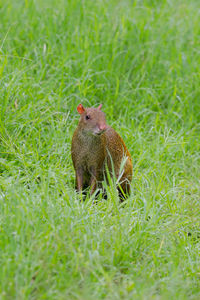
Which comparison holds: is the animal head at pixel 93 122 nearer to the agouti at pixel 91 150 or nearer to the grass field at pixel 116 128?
the agouti at pixel 91 150

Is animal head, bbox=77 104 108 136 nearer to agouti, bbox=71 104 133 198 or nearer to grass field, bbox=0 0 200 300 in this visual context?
agouti, bbox=71 104 133 198

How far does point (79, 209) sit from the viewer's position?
358 centimetres

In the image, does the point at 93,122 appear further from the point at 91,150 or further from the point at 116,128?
the point at 116,128

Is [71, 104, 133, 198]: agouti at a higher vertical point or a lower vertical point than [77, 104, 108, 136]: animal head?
lower

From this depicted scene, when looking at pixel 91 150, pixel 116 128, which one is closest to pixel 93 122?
pixel 91 150

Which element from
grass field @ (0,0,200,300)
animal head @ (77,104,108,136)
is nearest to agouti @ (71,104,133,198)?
animal head @ (77,104,108,136)

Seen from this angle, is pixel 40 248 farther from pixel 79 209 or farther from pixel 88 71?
pixel 88 71

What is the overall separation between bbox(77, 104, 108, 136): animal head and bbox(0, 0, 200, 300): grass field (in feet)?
1.49

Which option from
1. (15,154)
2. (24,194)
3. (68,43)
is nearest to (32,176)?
(15,154)

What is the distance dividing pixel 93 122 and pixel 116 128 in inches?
45.1

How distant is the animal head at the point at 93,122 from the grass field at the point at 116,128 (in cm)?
45

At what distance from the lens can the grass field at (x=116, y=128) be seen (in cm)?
306

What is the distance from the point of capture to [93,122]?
4.21 m

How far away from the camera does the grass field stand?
3.06m
